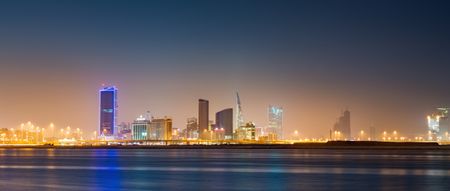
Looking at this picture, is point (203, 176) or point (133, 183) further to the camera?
point (203, 176)

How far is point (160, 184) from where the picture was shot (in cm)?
3291

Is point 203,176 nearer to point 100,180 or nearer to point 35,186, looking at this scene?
point 100,180

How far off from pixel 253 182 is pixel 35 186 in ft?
34.3

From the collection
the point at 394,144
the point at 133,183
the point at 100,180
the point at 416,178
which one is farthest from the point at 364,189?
the point at 394,144

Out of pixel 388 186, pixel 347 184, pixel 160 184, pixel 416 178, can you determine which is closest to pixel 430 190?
pixel 388 186

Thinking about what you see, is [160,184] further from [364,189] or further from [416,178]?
[416,178]

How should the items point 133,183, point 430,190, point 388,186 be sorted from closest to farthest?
1. point 430,190
2. point 388,186
3. point 133,183

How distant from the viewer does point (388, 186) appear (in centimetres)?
3108

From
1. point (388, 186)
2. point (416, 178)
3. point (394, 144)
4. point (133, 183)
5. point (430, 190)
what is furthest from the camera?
point (394, 144)

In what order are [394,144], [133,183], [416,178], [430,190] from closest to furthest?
1. [430,190]
2. [133,183]
3. [416,178]
4. [394,144]

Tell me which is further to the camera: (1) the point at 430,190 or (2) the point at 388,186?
(2) the point at 388,186

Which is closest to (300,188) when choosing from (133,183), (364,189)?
(364,189)

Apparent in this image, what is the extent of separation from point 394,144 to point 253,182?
162 metres

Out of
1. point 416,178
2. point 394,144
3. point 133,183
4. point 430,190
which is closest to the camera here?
point 430,190
